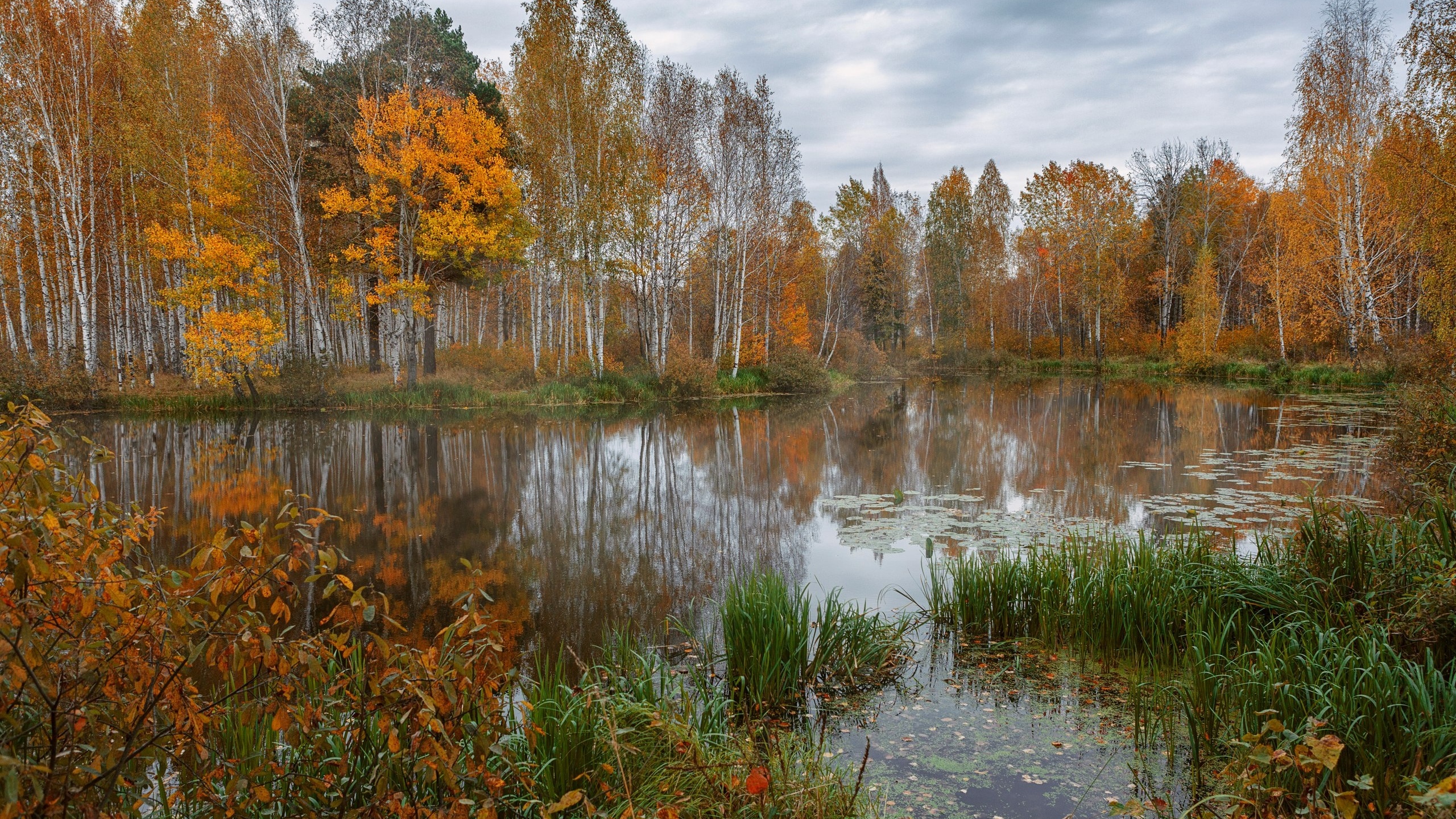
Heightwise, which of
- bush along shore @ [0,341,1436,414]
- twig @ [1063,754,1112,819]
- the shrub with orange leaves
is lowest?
twig @ [1063,754,1112,819]

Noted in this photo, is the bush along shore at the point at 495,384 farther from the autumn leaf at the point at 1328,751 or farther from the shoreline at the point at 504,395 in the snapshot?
the autumn leaf at the point at 1328,751

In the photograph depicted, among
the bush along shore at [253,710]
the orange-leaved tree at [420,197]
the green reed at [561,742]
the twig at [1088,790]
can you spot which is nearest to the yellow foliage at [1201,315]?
the orange-leaved tree at [420,197]

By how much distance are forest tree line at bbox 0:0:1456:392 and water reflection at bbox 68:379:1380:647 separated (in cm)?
547

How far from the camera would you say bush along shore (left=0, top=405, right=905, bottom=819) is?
183 centimetres

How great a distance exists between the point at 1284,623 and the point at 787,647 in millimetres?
3061

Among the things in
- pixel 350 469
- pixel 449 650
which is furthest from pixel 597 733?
pixel 350 469

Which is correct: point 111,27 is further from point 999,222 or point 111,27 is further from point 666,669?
point 999,222

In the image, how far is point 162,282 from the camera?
28.1 meters

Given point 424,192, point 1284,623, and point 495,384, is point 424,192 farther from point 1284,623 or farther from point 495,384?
point 1284,623

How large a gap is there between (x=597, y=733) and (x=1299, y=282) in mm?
33595

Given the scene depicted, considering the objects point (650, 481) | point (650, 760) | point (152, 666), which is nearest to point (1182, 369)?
point (650, 481)

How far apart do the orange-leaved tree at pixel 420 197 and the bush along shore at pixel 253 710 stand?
822 inches

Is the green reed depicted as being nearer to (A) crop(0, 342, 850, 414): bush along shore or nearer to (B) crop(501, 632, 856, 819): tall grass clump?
(B) crop(501, 632, 856, 819): tall grass clump

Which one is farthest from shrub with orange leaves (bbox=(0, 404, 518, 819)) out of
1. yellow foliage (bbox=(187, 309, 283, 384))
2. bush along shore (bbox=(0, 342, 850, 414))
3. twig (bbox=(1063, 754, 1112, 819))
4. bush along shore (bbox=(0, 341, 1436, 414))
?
yellow foliage (bbox=(187, 309, 283, 384))
